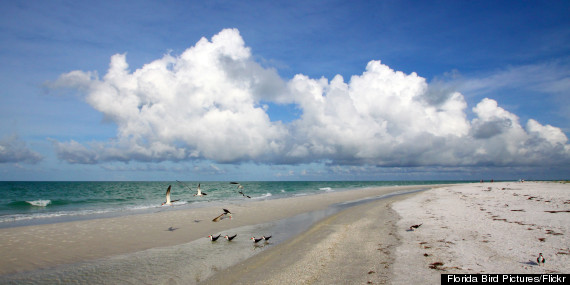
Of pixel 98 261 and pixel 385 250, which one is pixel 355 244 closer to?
pixel 385 250

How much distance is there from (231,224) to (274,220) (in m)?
4.06

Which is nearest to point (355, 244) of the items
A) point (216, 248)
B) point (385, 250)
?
point (385, 250)

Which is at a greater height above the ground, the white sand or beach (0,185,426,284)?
the white sand

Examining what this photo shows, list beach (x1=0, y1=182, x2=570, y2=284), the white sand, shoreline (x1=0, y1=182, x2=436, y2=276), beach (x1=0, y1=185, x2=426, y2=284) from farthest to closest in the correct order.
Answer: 1. shoreline (x1=0, y1=182, x2=436, y2=276)
2. beach (x1=0, y1=185, x2=426, y2=284)
3. beach (x1=0, y1=182, x2=570, y2=284)
4. the white sand

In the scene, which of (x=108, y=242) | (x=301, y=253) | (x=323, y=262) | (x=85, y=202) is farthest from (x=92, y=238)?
(x=85, y=202)

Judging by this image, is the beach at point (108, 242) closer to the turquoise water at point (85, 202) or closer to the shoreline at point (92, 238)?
the shoreline at point (92, 238)

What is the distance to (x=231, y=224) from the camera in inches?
896

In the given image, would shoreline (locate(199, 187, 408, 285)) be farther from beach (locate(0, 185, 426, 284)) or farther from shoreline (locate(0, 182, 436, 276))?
shoreline (locate(0, 182, 436, 276))

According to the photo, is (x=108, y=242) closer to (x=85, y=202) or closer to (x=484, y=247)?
(x=484, y=247)

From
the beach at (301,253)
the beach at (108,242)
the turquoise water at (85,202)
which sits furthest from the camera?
the turquoise water at (85,202)

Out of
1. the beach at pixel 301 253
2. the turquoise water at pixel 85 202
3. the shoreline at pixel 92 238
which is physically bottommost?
the turquoise water at pixel 85 202

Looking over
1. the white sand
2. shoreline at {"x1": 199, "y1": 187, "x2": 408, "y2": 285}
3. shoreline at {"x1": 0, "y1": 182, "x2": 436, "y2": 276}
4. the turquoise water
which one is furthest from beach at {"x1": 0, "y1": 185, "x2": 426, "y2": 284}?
the turquoise water

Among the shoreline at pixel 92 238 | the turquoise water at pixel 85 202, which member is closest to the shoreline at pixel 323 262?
the shoreline at pixel 92 238

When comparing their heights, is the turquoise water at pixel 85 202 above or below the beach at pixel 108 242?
below
